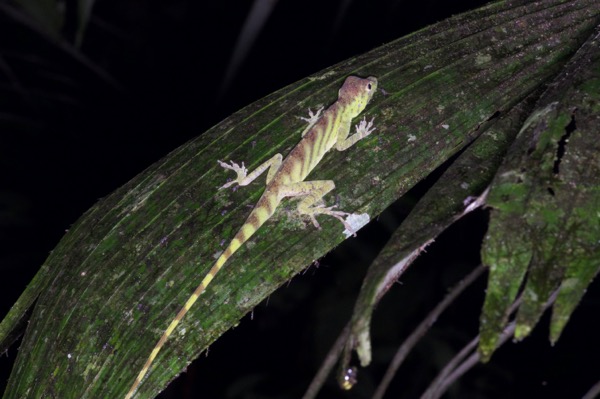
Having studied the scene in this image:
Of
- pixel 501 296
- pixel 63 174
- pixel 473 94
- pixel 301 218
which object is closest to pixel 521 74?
pixel 473 94

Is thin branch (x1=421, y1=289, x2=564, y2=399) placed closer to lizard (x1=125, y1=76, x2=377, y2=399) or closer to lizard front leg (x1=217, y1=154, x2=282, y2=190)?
lizard (x1=125, y1=76, x2=377, y2=399)

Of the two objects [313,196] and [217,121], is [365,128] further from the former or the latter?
[217,121]

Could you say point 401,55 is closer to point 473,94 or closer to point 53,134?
point 473,94

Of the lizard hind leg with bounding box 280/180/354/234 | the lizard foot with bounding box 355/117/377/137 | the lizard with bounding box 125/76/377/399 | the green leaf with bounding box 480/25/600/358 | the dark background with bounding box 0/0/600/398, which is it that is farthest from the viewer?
the dark background with bounding box 0/0/600/398

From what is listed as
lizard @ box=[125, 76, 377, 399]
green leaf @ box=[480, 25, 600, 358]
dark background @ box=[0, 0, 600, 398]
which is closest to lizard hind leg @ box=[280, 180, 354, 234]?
lizard @ box=[125, 76, 377, 399]

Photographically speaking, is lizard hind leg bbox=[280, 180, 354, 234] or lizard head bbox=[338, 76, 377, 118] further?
lizard head bbox=[338, 76, 377, 118]

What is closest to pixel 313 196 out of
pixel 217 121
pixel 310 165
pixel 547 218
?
pixel 310 165
